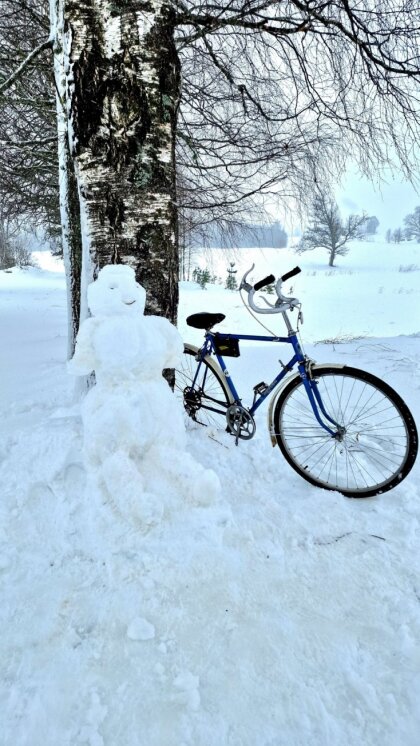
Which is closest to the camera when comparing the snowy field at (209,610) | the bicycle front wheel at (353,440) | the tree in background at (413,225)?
the snowy field at (209,610)

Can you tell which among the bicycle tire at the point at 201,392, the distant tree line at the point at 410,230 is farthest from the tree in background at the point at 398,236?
the bicycle tire at the point at 201,392

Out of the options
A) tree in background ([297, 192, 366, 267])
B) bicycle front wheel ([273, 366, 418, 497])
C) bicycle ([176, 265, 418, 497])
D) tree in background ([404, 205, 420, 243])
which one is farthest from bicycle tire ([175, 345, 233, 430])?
tree in background ([404, 205, 420, 243])

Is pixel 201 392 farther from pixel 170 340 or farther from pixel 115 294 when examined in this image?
pixel 115 294

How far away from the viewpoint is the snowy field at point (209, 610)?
1107mm

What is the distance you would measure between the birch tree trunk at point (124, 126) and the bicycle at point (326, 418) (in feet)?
2.26

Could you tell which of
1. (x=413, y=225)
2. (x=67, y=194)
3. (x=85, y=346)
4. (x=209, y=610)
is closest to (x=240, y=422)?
(x=85, y=346)

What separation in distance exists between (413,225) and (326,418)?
4685 centimetres

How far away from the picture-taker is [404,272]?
28.7 meters

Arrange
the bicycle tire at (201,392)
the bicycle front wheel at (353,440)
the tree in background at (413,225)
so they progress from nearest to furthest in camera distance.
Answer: the bicycle front wheel at (353,440) < the bicycle tire at (201,392) < the tree in background at (413,225)

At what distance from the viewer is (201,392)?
3.00m

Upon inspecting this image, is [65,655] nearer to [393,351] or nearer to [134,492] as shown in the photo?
[134,492]

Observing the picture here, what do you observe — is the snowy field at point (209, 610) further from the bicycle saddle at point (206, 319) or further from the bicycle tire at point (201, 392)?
the bicycle saddle at point (206, 319)

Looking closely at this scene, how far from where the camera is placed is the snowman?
1.78 metres

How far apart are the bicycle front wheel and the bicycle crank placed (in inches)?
10.6
